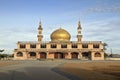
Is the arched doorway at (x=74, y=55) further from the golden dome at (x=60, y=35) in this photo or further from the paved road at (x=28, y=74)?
the paved road at (x=28, y=74)

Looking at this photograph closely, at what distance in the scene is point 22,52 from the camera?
3561 inches

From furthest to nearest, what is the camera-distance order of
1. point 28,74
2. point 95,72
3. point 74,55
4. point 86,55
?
1. point 86,55
2. point 74,55
3. point 95,72
4. point 28,74

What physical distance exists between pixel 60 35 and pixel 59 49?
604 centimetres

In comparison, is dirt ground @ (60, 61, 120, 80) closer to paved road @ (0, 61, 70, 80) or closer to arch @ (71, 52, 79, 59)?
paved road @ (0, 61, 70, 80)

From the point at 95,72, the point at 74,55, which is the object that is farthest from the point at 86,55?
the point at 95,72

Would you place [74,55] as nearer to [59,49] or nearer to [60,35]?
[59,49]

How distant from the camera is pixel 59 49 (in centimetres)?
8944

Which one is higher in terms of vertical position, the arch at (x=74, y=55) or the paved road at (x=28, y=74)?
the arch at (x=74, y=55)

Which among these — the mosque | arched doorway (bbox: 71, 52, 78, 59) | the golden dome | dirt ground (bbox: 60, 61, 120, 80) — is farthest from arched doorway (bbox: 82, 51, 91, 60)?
dirt ground (bbox: 60, 61, 120, 80)

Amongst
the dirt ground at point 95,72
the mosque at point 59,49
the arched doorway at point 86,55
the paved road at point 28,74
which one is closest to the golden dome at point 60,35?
the mosque at point 59,49

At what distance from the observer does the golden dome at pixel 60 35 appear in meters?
92.4

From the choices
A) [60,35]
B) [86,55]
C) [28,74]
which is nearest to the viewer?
[28,74]

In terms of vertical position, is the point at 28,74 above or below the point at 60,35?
below

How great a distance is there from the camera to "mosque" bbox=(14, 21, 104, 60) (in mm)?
88925
